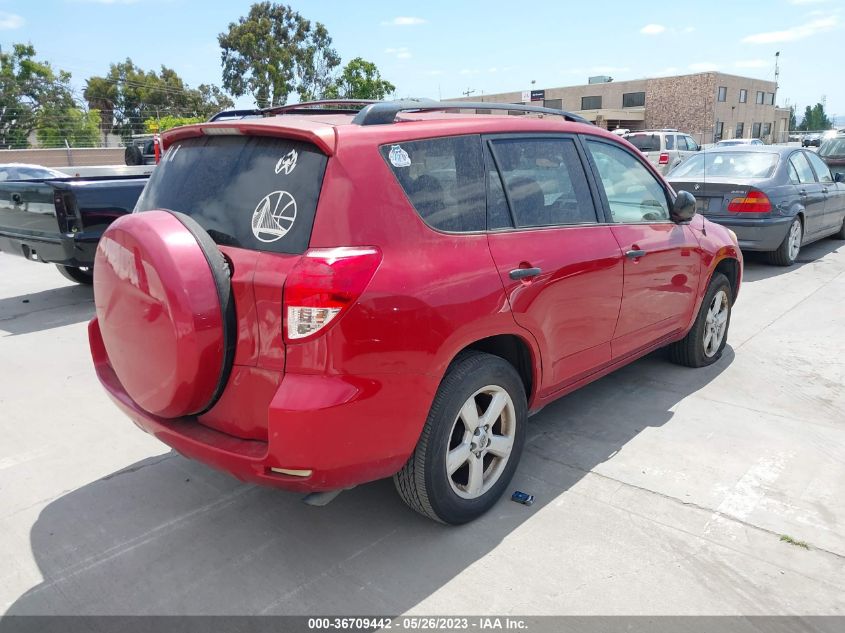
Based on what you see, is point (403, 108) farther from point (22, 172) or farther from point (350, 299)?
point (22, 172)

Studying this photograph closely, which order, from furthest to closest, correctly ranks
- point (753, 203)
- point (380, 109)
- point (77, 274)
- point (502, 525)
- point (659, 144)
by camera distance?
1. point (659, 144)
2. point (753, 203)
3. point (77, 274)
4. point (502, 525)
5. point (380, 109)

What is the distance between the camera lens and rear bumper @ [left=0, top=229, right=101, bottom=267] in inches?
268

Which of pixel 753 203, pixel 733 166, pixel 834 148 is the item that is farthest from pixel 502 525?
pixel 834 148

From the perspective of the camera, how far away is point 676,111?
5800cm

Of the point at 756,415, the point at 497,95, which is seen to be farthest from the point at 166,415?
the point at 497,95

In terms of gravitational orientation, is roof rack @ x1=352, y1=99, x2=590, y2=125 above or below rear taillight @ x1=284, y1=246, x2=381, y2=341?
above

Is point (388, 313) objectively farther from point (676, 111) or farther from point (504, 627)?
point (676, 111)

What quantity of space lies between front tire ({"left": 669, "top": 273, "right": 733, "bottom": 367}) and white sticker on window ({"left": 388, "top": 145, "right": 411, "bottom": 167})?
2.99 metres

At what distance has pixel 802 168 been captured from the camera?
935 centimetres

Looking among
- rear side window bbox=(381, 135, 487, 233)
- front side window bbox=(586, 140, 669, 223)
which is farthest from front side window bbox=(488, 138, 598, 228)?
front side window bbox=(586, 140, 669, 223)

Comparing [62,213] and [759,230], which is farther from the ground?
[62,213]

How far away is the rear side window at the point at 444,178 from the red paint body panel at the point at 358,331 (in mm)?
51

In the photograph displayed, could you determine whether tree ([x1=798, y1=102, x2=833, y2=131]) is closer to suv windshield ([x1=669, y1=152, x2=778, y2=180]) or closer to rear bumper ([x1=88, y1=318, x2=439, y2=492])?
suv windshield ([x1=669, y1=152, x2=778, y2=180])

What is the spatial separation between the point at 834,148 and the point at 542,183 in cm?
1532
